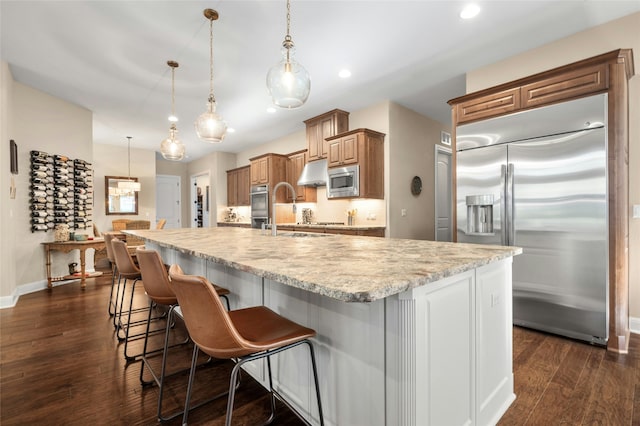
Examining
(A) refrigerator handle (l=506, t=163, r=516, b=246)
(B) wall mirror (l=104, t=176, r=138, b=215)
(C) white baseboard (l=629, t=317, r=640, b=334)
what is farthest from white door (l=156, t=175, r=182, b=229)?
(C) white baseboard (l=629, t=317, r=640, b=334)

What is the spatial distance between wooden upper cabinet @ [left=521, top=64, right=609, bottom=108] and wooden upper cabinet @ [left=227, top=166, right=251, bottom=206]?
6.06m

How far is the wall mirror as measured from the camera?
7.64 meters

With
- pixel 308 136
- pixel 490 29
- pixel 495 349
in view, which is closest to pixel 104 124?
pixel 308 136

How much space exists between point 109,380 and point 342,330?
1795mm

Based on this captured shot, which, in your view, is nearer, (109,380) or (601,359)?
(109,380)

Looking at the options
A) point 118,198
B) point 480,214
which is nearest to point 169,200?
point 118,198

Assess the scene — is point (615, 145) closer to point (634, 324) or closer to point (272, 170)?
point (634, 324)

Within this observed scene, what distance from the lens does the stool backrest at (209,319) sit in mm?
1045

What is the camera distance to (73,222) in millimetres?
5012

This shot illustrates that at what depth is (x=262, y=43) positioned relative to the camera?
3156mm

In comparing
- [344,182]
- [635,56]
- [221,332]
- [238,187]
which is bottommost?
[221,332]

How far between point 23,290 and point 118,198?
13.5 feet

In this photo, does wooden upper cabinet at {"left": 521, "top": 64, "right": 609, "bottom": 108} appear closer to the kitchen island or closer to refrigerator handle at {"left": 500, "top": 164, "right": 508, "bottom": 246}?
refrigerator handle at {"left": 500, "top": 164, "right": 508, "bottom": 246}

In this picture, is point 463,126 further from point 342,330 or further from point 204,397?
point 204,397
